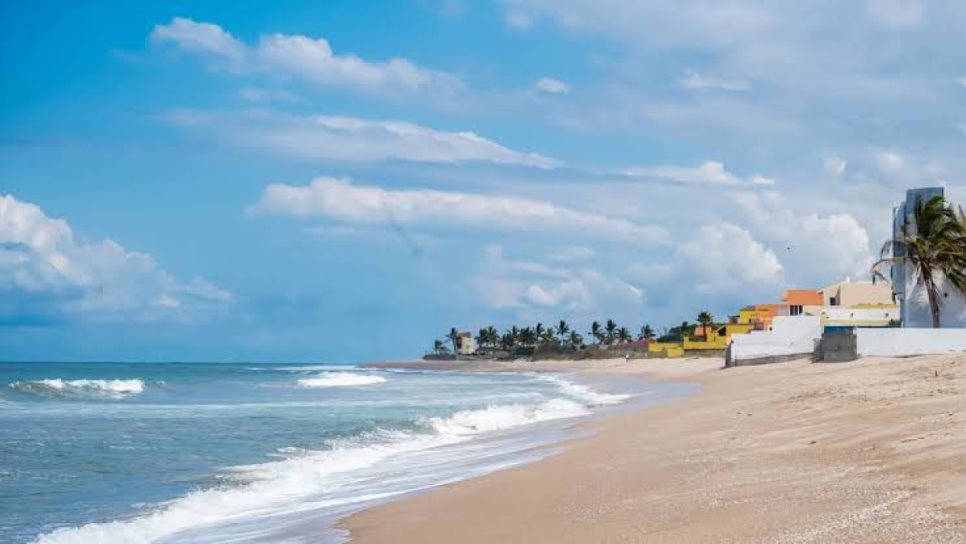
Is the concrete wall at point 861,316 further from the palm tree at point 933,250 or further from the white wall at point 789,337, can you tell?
the palm tree at point 933,250

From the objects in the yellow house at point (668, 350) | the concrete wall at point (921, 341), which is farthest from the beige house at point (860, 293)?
the concrete wall at point (921, 341)

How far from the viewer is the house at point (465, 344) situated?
18065 cm

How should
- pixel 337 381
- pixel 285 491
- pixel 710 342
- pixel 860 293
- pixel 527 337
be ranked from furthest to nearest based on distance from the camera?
pixel 527 337, pixel 710 342, pixel 337 381, pixel 860 293, pixel 285 491

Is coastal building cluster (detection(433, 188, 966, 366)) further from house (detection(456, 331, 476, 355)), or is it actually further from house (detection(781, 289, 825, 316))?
house (detection(456, 331, 476, 355))

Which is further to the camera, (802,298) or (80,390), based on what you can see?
(802,298)

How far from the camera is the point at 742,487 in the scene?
9.93 meters

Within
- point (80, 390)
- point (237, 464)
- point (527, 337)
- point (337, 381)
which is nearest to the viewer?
point (237, 464)

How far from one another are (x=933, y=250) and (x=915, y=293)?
120 inches

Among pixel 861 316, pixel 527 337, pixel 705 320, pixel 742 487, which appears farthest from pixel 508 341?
pixel 742 487

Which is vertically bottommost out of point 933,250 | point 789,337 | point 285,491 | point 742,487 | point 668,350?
point 285,491

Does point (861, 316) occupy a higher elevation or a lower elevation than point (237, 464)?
higher

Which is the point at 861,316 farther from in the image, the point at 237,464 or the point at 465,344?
the point at 465,344

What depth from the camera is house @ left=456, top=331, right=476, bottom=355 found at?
181m

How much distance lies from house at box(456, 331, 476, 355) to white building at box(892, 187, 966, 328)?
137233mm
